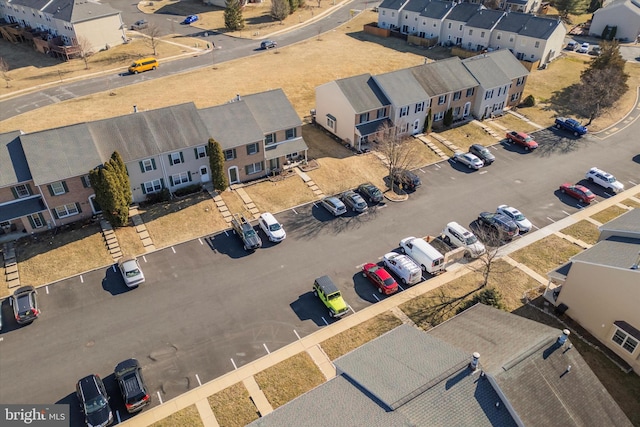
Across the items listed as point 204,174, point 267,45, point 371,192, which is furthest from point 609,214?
point 267,45

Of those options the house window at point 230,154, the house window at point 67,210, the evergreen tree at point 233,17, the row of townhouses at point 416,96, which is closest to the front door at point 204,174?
the house window at point 230,154

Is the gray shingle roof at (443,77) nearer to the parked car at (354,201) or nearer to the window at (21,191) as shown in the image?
the parked car at (354,201)

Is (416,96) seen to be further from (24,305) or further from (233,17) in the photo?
(233,17)

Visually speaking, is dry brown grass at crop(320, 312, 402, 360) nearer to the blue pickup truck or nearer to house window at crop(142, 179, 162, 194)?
house window at crop(142, 179, 162, 194)

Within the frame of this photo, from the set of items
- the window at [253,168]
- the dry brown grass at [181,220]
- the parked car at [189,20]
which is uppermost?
the parked car at [189,20]

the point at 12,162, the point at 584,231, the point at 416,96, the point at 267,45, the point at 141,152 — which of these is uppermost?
the point at 12,162
